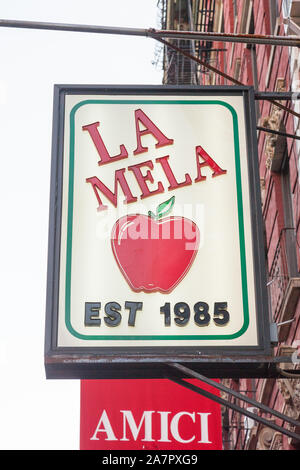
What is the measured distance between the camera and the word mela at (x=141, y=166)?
8727 mm

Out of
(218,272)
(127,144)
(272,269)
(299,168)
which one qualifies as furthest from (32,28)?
(272,269)

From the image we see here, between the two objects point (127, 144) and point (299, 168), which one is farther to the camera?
point (299, 168)

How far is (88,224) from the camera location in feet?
28.1

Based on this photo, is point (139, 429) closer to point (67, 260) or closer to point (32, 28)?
point (67, 260)

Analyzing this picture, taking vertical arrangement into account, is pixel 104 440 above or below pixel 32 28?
below

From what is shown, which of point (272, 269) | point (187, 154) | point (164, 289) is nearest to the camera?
point (164, 289)

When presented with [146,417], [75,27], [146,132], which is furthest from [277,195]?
[75,27]

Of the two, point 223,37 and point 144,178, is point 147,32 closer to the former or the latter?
point 223,37

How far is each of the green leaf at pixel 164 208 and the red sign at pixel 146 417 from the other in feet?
12.3

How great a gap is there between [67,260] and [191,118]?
191 centimetres

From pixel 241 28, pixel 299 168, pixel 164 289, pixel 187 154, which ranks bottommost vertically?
pixel 164 289

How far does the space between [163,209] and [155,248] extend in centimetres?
38

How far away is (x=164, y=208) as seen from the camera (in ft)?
28.5
